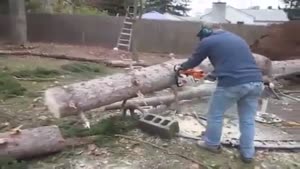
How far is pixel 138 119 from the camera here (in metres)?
6.40

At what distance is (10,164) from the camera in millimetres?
4910

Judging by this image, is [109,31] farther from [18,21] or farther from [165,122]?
[165,122]

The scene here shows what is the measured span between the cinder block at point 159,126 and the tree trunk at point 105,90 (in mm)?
422

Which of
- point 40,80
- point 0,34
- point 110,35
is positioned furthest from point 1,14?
point 40,80

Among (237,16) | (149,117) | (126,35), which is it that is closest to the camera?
(149,117)

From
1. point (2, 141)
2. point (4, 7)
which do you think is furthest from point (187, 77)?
point (4, 7)

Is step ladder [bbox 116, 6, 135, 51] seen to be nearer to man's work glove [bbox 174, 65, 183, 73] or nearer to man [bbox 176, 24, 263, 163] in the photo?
man's work glove [bbox 174, 65, 183, 73]

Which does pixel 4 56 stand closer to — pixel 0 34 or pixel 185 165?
pixel 0 34

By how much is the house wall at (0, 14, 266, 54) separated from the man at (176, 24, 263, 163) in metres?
16.1

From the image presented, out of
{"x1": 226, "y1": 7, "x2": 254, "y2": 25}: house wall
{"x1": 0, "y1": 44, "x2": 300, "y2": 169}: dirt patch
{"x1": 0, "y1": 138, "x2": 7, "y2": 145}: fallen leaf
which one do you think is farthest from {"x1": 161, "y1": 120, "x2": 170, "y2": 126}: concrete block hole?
{"x1": 226, "y1": 7, "x2": 254, "y2": 25}: house wall

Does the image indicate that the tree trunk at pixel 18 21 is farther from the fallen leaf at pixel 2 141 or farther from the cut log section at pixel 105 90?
the fallen leaf at pixel 2 141

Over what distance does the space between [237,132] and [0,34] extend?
18442 millimetres

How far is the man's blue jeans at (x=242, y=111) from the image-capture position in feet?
18.1

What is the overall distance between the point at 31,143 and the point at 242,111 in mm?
2327
